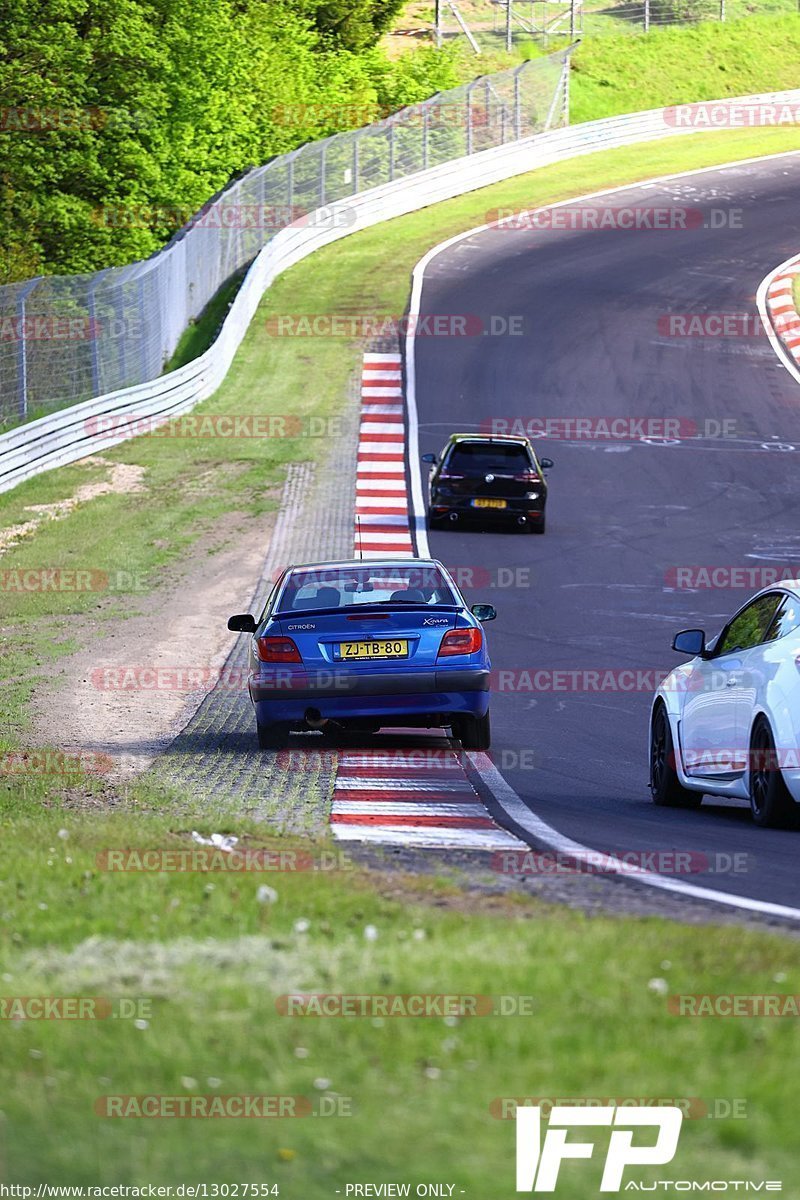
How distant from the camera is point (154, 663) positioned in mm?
18406

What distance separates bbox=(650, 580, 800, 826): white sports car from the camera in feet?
32.2

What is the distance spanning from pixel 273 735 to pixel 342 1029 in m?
8.51

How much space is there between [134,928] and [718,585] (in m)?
18.7

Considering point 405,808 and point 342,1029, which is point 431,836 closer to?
point 405,808

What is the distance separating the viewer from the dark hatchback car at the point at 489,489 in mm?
27234

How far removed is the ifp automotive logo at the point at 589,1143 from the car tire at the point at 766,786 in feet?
18.9

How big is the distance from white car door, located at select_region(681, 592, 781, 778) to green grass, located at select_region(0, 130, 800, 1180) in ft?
10.4

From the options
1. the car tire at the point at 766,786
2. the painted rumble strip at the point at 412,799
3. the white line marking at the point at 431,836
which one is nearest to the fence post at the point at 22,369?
the painted rumble strip at the point at 412,799

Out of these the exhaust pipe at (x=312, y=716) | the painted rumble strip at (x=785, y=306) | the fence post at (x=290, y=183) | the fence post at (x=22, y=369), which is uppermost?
the fence post at (x=290, y=183)

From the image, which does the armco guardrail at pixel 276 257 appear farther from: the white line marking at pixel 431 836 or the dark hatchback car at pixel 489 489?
the white line marking at pixel 431 836

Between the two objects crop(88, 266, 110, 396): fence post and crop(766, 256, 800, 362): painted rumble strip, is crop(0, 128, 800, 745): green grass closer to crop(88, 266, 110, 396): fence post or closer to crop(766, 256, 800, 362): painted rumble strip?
crop(88, 266, 110, 396): fence post

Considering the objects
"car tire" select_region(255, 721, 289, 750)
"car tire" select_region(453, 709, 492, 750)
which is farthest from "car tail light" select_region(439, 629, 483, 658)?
"car tire" select_region(255, 721, 289, 750)

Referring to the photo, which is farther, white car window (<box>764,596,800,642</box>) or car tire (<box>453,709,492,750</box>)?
car tire (<box>453,709,492,750</box>)

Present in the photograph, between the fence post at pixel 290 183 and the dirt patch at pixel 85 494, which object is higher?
the fence post at pixel 290 183
